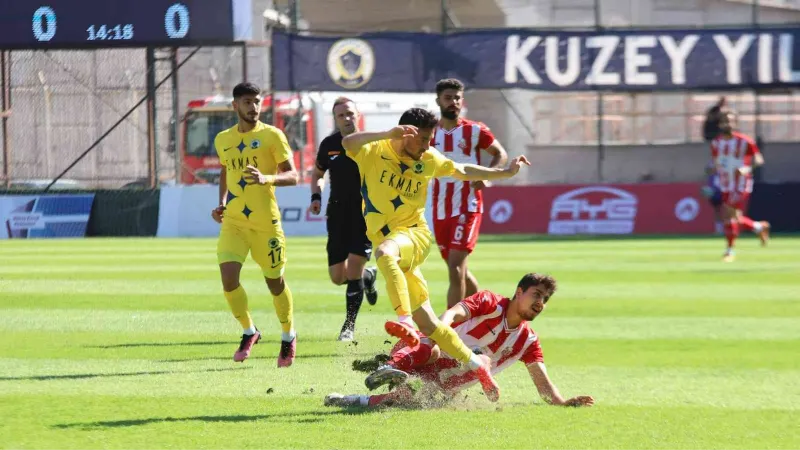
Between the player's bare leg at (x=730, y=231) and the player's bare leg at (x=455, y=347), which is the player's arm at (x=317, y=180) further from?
the player's bare leg at (x=730, y=231)

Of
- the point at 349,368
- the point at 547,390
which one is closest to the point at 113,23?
the point at 349,368

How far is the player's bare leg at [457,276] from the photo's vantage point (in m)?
11.7

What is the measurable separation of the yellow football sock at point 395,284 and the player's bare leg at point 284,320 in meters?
2.04

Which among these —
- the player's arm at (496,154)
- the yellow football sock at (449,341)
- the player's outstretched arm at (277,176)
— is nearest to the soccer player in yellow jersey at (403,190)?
the yellow football sock at (449,341)

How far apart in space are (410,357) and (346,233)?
15.3 ft

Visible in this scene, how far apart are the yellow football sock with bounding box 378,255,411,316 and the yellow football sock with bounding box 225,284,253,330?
2.25 m

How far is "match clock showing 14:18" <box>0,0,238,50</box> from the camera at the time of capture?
30797mm

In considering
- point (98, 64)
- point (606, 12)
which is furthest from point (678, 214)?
point (98, 64)

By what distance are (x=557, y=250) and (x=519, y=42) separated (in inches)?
311

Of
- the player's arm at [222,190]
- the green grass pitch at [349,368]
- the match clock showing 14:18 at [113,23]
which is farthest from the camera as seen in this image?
the match clock showing 14:18 at [113,23]

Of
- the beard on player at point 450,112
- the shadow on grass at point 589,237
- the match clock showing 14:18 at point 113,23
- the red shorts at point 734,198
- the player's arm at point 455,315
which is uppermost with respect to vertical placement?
the match clock showing 14:18 at point 113,23

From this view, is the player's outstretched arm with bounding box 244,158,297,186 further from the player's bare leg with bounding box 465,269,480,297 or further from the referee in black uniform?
the player's bare leg with bounding box 465,269,480,297

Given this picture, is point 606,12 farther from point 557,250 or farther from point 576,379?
point 576,379

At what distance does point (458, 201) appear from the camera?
1198 centimetres
